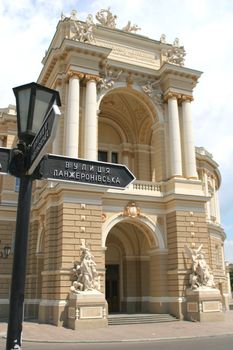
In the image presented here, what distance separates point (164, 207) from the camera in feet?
86.4

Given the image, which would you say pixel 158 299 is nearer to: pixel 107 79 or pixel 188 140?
pixel 188 140

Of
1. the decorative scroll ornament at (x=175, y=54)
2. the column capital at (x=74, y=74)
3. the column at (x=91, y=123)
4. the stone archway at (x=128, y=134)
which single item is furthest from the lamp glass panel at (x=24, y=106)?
the decorative scroll ornament at (x=175, y=54)

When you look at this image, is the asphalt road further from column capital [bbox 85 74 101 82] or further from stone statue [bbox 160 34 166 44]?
stone statue [bbox 160 34 166 44]

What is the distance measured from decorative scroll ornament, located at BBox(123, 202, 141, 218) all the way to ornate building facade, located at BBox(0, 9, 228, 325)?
0.07 metres

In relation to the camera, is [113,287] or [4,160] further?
[113,287]

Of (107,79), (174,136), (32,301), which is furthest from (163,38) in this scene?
Answer: (32,301)

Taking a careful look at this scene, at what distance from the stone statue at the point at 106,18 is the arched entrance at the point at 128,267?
14362 millimetres

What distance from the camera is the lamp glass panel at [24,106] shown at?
434cm

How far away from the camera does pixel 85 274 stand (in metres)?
20.8

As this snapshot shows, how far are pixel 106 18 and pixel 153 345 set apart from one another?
23044 millimetres

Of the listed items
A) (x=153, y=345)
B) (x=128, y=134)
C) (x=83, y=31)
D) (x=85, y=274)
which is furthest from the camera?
(x=128, y=134)

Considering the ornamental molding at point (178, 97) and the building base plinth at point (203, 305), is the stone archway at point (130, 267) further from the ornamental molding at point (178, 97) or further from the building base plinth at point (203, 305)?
the ornamental molding at point (178, 97)

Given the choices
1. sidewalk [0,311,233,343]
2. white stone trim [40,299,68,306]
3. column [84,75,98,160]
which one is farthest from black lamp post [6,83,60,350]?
column [84,75,98,160]

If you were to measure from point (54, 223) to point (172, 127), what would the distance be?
10506 millimetres
